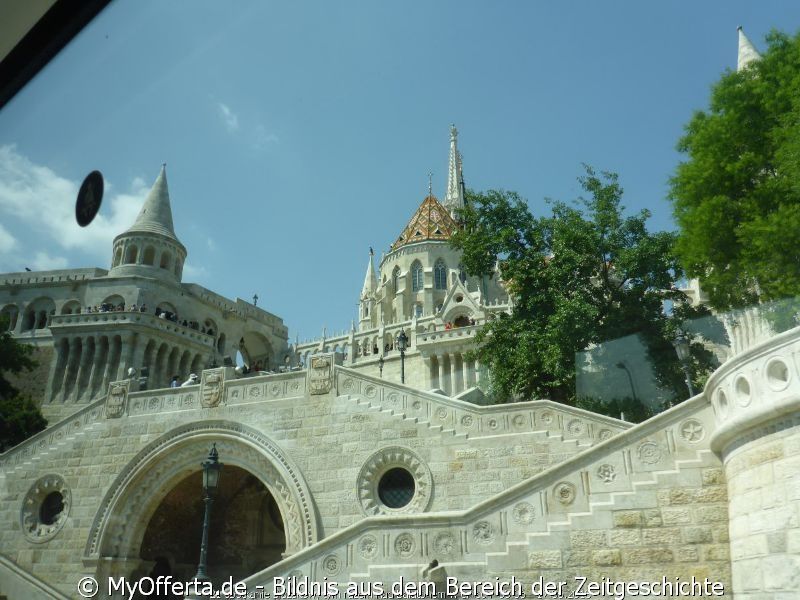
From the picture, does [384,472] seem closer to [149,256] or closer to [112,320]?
[112,320]

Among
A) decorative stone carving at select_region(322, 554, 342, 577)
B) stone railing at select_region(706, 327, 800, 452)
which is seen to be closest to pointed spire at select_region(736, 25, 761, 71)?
stone railing at select_region(706, 327, 800, 452)

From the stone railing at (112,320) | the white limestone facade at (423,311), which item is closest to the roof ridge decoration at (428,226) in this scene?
the white limestone facade at (423,311)

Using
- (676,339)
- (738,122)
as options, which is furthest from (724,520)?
(738,122)

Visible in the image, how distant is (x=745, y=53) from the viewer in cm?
1023

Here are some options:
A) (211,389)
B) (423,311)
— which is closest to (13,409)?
(211,389)

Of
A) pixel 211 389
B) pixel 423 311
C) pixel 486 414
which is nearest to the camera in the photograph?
pixel 486 414

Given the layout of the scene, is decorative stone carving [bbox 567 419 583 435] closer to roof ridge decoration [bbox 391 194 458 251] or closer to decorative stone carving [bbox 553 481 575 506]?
decorative stone carving [bbox 553 481 575 506]

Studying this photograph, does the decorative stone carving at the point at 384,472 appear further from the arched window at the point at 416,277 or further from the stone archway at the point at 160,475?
the arched window at the point at 416,277

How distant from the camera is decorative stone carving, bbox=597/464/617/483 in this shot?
833 cm

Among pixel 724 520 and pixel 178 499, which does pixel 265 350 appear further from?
pixel 724 520

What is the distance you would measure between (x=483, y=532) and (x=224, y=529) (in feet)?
38.8

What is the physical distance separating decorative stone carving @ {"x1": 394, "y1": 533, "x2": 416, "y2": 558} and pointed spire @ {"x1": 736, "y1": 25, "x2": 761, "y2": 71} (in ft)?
24.8

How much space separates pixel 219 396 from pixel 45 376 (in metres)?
18.5

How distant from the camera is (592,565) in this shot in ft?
26.0
